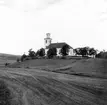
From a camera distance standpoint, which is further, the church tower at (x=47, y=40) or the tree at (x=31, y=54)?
the church tower at (x=47, y=40)

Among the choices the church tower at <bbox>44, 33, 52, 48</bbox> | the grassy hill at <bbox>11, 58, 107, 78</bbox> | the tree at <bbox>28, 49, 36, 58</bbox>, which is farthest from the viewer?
the church tower at <bbox>44, 33, 52, 48</bbox>

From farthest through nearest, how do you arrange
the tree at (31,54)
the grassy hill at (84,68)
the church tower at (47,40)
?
the church tower at (47,40) → the tree at (31,54) → the grassy hill at (84,68)

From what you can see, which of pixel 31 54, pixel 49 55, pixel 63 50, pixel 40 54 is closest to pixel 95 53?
pixel 63 50

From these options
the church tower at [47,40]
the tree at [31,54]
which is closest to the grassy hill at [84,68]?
the tree at [31,54]

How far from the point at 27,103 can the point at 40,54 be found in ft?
198

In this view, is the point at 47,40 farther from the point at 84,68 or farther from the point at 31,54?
the point at 84,68

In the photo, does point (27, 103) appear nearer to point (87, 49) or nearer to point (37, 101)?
point (37, 101)

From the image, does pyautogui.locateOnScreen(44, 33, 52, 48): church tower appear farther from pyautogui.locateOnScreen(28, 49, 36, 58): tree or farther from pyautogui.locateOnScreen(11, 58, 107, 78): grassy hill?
pyautogui.locateOnScreen(11, 58, 107, 78): grassy hill

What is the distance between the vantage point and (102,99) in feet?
32.0

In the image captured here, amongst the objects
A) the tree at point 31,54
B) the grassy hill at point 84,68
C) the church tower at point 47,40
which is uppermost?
the church tower at point 47,40

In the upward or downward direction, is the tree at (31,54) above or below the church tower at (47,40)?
below

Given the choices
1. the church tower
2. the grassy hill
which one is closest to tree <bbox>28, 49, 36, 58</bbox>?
the church tower

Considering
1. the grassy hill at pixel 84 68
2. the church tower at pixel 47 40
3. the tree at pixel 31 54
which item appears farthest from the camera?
the church tower at pixel 47 40

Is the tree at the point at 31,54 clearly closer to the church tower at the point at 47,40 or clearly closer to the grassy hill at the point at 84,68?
the church tower at the point at 47,40
